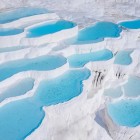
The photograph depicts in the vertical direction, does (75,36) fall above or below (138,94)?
above

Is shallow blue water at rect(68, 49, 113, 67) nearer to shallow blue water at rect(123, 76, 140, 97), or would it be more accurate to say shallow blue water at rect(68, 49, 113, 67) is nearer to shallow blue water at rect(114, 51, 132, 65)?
shallow blue water at rect(114, 51, 132, 65)

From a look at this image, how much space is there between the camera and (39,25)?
1136 cm

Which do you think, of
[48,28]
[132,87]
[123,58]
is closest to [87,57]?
[123,58]

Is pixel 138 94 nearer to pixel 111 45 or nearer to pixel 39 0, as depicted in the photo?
pixel 111 45

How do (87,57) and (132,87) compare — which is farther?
(87,57)

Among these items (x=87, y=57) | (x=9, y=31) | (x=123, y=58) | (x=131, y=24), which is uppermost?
(x=9, y=31)

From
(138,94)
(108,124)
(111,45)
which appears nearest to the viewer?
(108,124)

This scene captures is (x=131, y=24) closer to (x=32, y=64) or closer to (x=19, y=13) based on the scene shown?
(x=19, y=13)

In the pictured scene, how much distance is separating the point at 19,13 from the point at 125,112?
7.00 meters

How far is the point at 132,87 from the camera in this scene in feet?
31.6

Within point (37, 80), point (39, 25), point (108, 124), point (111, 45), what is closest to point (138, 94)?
point (108, 124)

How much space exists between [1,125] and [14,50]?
12.0ft

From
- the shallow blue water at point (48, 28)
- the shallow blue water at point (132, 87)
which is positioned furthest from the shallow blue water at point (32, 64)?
the shallow blue water at point (132, 87)

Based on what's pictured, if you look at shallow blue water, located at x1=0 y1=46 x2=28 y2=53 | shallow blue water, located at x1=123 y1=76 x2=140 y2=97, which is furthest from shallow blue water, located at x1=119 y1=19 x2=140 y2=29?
shallow blue water, located at x1=0 y1=46 x2=28 y2=53
